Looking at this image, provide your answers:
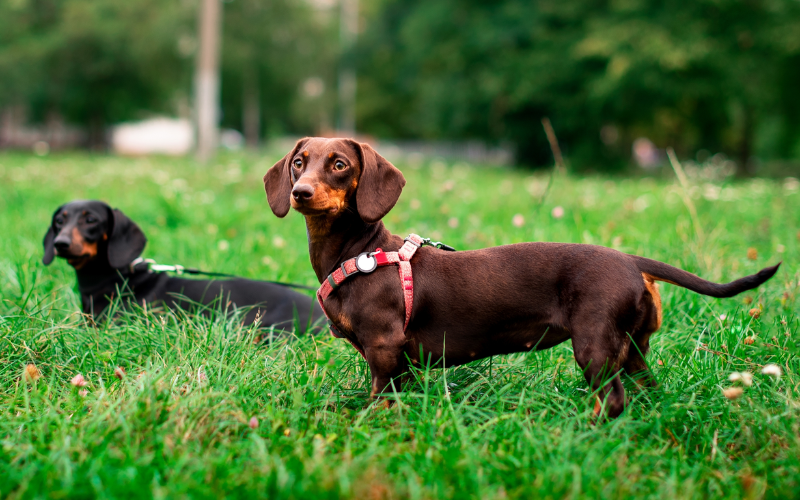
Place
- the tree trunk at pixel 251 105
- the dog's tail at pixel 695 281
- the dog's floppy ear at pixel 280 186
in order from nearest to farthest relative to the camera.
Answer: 1. the dog's tail at pixel 695 281
2. the dog's floppy ear at pixel 280 186
3. the tree trunk at pixel 251 105

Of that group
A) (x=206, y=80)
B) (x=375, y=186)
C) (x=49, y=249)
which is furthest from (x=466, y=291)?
(x=206, y=80)

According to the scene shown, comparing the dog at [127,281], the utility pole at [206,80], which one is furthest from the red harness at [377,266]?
the utility pole at [206,80]

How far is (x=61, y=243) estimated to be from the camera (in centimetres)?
322

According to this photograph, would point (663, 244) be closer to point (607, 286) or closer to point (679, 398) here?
point (679, 398)

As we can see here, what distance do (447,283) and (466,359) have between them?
326 millimetres

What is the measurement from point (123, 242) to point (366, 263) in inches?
83.1

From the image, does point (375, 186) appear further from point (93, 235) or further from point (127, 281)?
point (93, 235)

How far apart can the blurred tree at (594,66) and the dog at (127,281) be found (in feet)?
43.6

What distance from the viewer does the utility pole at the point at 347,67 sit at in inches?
1104

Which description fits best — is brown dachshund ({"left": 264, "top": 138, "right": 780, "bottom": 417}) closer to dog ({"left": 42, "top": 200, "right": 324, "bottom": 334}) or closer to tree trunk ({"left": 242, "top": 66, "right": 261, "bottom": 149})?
dog ({"left": 42, "top": 200, "right": 324, "bottom": 334})

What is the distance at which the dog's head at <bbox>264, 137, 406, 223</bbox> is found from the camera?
216 centimetres

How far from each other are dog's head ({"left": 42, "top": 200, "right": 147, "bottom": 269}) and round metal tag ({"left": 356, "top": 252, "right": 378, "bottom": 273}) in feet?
6.40

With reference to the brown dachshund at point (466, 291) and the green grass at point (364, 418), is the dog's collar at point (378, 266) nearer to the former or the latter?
the brown dachshund at point (466, 291)

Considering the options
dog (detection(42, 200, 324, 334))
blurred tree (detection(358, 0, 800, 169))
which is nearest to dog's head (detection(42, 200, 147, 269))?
dog (detection(42, 200, 324, 334))
